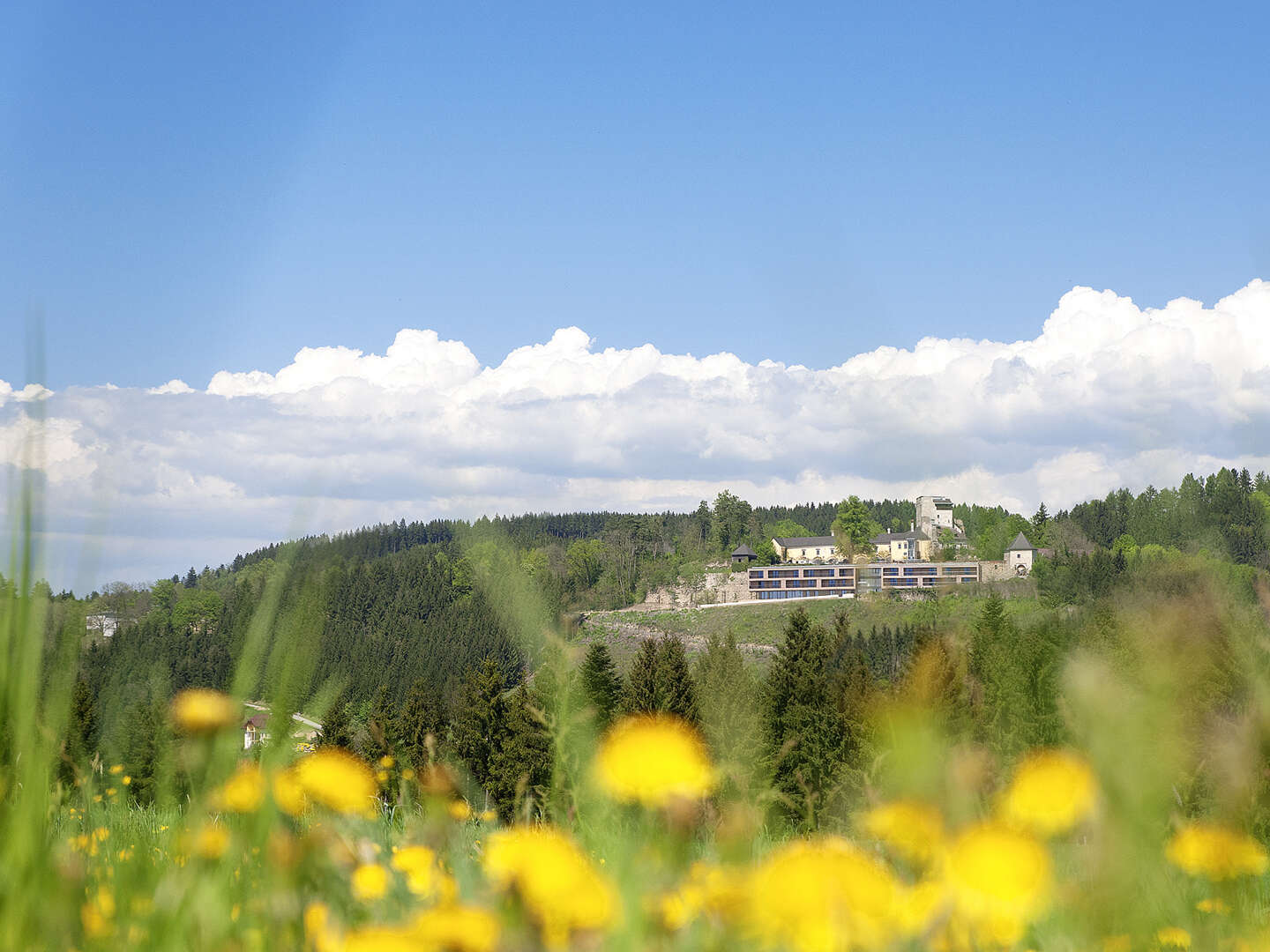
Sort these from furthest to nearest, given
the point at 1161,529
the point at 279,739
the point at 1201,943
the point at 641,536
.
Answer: the point at 641,536 → the point at 1161,529 → the point at 279,739 → the point at 1201,943

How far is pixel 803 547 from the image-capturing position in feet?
398

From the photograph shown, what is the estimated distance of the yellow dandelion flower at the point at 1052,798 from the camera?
1.15m

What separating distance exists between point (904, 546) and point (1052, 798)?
378 feet

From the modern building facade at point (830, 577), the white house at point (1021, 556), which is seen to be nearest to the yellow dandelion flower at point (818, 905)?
the modern building facade at point (830, 577)

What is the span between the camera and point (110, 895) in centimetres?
132

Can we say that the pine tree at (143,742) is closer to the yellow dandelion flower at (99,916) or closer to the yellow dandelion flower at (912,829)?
the yellow dandelion flower at (99,916)

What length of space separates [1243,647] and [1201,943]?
712 millimetres

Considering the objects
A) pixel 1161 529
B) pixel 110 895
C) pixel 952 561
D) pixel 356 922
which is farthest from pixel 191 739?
pixel 952 561

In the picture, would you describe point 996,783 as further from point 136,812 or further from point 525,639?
point 136,812

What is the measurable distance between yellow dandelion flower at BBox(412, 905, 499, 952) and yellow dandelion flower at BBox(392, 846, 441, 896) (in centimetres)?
37

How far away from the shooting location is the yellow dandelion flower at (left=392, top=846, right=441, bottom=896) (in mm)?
1178

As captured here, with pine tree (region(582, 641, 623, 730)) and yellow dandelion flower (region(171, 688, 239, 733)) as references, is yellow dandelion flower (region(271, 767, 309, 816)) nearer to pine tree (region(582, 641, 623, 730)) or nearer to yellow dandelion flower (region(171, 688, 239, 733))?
yellow dandelion flower (region(171, 688, 239, 733))

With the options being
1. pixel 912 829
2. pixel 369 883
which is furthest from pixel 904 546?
pixel 369 883

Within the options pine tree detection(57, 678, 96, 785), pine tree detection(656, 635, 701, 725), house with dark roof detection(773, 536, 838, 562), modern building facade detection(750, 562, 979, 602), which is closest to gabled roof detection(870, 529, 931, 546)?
house with dark roof detection(773, 536, 838, 562)
